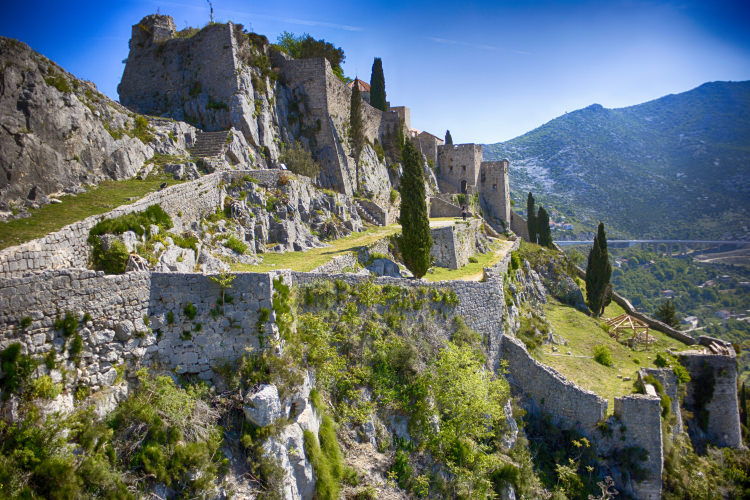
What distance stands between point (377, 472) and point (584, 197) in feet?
437

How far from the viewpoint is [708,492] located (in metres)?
20.5

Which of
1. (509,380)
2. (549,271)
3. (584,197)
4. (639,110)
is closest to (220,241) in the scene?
(509,380)

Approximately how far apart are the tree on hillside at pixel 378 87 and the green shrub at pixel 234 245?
35951 mm

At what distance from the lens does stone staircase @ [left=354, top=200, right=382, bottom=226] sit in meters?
35.2

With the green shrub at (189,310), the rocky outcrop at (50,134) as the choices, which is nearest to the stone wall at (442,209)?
the rocky outcrop at (50,134)

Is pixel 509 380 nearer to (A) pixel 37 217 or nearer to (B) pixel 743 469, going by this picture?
(B) pixel 743 469

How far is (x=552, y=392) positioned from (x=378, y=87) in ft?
134

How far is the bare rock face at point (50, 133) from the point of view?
1439cm

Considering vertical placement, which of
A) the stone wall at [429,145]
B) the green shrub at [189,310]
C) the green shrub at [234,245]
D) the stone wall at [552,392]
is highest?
the stone wall at [429,145]

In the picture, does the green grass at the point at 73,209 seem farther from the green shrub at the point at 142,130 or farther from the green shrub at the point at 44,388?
the green shrub at the point at 44,388

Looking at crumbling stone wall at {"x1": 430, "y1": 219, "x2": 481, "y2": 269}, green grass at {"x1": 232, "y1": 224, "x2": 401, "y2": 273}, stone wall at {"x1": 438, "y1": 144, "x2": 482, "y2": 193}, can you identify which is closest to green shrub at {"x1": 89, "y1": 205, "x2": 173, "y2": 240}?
green grass at {"x1": 232, "y1": 224, "x2": 401, "y2": 273}

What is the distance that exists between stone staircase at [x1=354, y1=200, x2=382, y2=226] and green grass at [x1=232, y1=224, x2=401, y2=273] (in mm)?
7174

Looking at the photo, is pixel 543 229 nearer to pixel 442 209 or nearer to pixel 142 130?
pixel 442 209

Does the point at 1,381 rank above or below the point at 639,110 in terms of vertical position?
below
